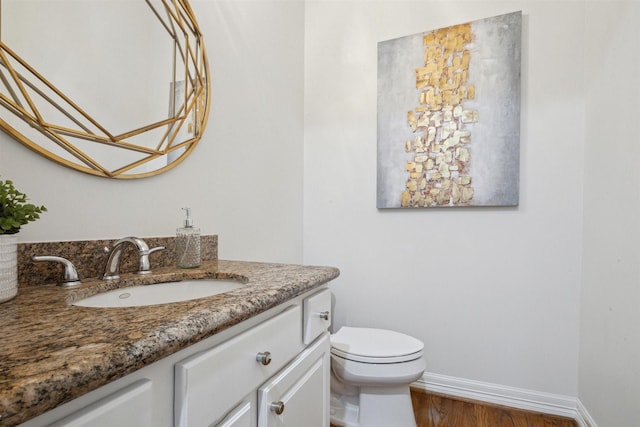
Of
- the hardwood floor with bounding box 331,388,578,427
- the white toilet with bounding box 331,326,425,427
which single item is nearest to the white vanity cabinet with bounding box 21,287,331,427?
the white toilet with bounding box 331,326,425,427

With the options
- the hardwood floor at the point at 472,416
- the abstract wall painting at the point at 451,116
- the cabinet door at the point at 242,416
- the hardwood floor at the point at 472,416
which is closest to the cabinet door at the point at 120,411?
the cabinet door at the point at 242,416

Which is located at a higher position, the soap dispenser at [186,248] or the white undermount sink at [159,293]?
the soap dispenser at [186,248]

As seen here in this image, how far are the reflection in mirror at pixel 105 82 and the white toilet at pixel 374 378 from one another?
1.08 m

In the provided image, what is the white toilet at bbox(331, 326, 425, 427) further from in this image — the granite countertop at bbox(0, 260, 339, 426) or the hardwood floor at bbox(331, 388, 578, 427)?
the granite countertop at bbox(0, 260, 339, 426)

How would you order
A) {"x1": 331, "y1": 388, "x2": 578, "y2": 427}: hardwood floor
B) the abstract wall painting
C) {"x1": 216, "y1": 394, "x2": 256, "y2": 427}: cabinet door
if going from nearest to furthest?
1. {"x1": 216, "y1": 394, "x2": 256, "y2": 427}: cabinet door
2. {"x1": 331, "y1": 388, "x2": 578, "y2": 427}: hardwood floor
3. the abstract wall painting

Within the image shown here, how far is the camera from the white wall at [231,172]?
34.2 inches

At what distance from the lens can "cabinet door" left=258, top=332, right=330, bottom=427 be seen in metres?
0.72

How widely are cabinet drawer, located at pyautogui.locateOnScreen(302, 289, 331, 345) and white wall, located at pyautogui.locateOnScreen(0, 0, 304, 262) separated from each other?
60 cm

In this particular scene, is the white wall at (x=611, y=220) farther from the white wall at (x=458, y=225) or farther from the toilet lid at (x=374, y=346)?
the toilet lid at (x=374, y=346)

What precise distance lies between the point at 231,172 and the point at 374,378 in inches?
42.9

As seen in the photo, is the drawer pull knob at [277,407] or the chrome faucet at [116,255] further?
the chrome faucet at [116,255]

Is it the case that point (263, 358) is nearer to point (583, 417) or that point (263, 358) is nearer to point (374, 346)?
point (374, 346)

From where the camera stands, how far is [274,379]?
753mm

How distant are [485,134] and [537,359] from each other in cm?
116
